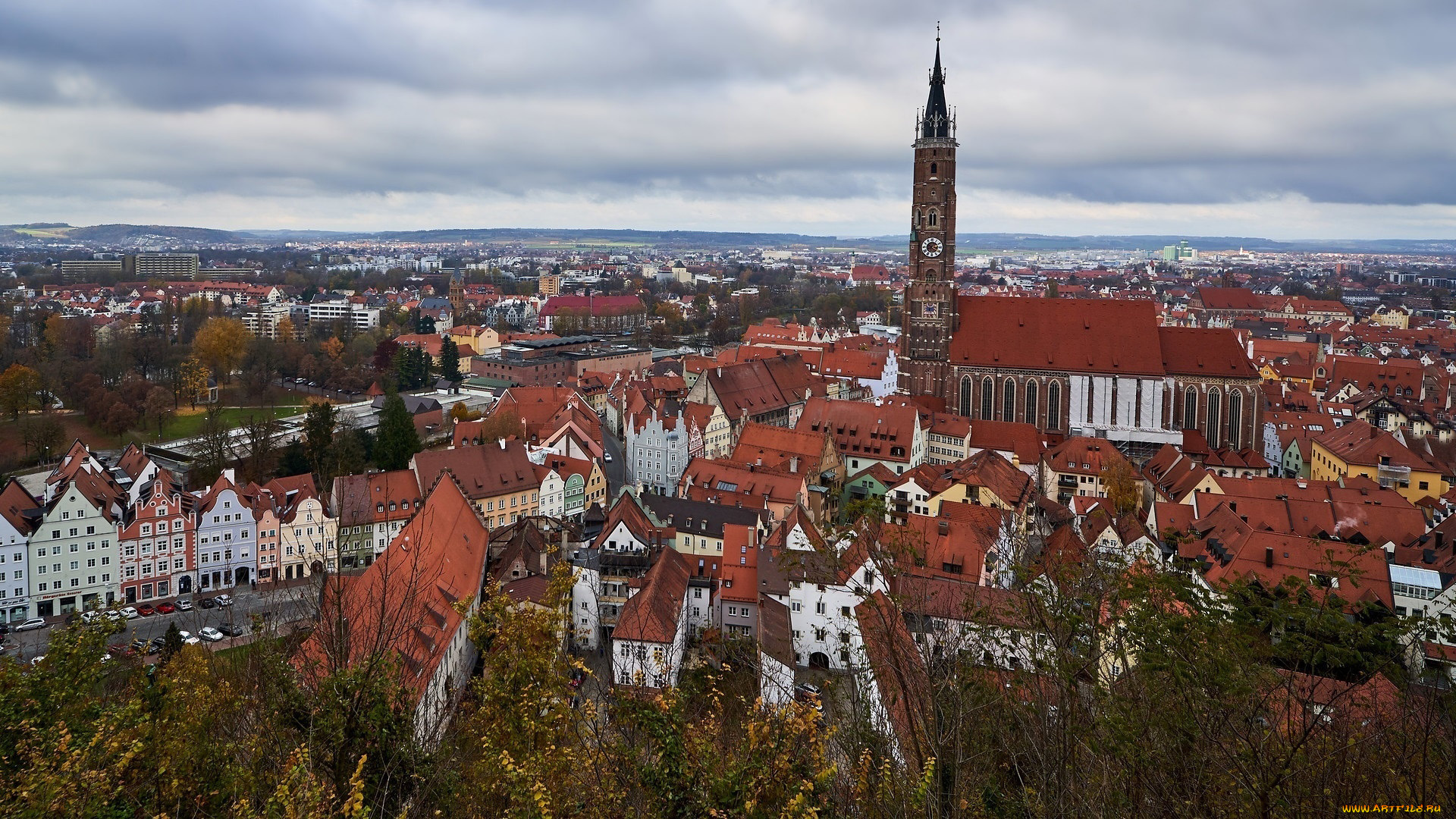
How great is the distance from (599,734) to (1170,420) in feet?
180

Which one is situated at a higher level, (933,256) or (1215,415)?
(933,256)

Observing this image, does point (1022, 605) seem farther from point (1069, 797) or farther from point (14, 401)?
point (14, 401)

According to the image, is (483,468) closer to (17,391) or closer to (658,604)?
(658,604)

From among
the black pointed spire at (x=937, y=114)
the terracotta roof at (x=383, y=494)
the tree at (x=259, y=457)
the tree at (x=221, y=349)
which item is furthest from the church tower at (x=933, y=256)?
the tree at (x=221, y=349)

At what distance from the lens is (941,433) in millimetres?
54156

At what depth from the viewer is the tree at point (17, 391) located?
60594mm

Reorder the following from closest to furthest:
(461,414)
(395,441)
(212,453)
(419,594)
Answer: (419,594) < (395,441) < (212,453) < (461,414)

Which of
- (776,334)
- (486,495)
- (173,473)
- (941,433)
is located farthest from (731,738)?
(776,334)

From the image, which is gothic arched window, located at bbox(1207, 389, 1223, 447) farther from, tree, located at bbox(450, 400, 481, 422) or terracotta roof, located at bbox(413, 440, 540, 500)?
tree, located at bbox(450, 400, 481, 422)

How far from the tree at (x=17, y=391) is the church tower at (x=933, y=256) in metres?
53.2

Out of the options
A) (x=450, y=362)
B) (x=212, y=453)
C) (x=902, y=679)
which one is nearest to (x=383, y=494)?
(x=212, y=453)

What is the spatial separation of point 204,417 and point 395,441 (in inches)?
1008

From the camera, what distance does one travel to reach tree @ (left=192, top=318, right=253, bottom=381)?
7800 cm

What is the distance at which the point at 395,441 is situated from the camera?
49875mm
